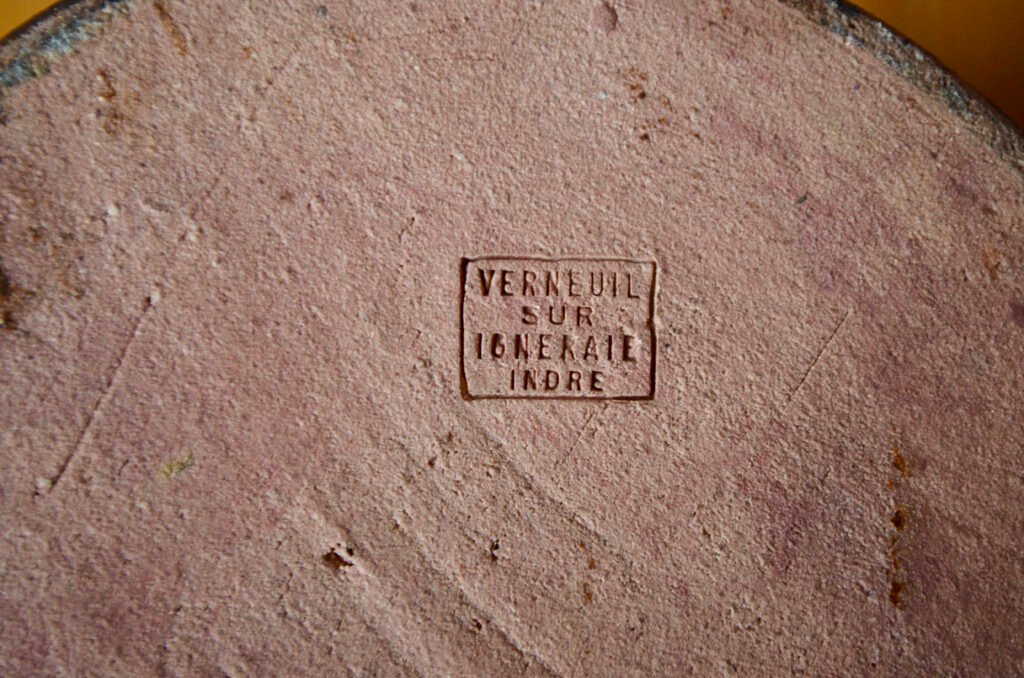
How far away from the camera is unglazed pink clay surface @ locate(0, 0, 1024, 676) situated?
1417 millimetres

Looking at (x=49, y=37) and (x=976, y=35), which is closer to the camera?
(x=49, y=37)

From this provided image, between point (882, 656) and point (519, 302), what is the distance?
2.99ft

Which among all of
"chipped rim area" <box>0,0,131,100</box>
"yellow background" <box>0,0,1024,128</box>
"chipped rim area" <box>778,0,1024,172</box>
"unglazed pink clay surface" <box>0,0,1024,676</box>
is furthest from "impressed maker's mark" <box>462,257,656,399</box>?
"yellow background" <box>0,0,1024,128</box>

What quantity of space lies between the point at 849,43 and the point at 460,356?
88 centimetres

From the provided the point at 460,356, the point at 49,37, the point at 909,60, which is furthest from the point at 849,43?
the point at 49,37

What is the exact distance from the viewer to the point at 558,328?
1.45 metres

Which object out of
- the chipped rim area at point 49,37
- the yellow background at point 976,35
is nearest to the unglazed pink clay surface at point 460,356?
the chipped rim area at point 49,37

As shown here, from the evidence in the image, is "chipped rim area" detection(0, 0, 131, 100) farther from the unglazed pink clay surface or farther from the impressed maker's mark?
the impressed maker's mark

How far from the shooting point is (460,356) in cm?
145

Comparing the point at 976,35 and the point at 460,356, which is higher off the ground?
the point at 976,35

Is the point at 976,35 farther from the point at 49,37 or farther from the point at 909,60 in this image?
the point at 49,37

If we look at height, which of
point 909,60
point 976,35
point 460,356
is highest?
point 976,35

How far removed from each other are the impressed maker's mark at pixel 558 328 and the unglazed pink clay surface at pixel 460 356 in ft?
0.09

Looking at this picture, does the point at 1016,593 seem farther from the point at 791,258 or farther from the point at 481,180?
the point at 481,180
